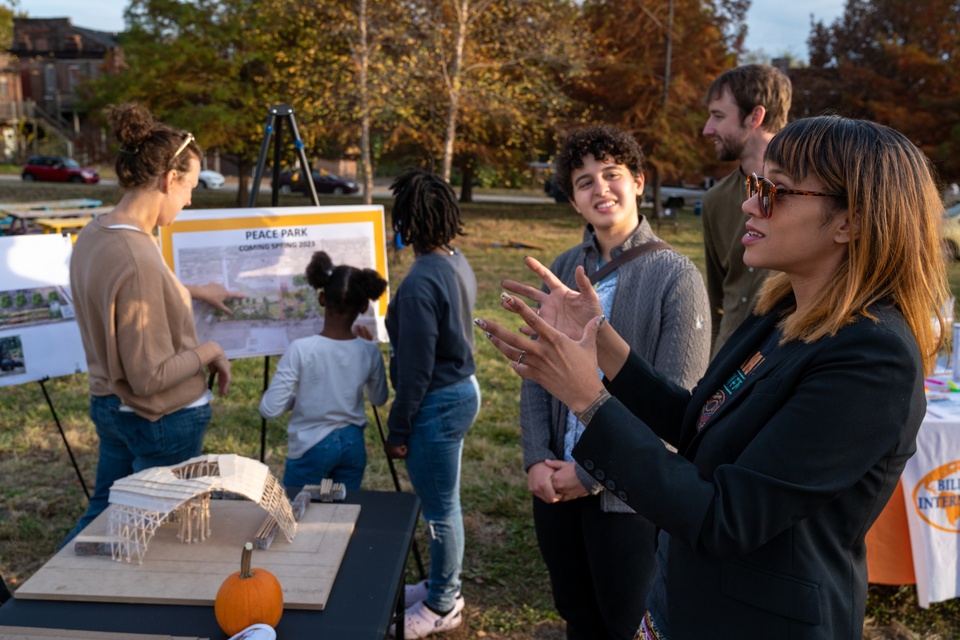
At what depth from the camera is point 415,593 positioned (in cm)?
328

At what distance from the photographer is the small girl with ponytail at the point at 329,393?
2854mm

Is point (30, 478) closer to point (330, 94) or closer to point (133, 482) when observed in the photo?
point (133, 482)

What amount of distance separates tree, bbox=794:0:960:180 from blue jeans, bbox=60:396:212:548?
14.7 metres

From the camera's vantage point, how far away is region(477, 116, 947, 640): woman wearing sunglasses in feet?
3.85

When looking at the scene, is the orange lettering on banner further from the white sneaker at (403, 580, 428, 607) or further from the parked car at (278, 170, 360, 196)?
the parked car at (278, 170, 360, 196)

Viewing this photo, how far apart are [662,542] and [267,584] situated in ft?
2.81

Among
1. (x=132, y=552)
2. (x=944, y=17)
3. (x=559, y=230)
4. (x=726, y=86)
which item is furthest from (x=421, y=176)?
(x=944, y=17)

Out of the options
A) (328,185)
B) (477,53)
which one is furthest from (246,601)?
(328,185)

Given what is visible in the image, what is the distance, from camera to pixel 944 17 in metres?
17.5

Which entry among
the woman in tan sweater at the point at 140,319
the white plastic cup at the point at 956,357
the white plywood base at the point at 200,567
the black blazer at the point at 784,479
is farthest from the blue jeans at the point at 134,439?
the white plastic cup at the point at 956,357

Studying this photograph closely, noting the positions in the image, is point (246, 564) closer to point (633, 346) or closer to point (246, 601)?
point (246, 601)

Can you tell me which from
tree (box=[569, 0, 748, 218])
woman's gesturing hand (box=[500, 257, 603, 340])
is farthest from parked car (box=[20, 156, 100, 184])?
woman's gesturing hand (box=[500, 257, 603, 340])

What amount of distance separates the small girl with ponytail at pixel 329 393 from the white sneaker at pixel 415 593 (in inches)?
24.4

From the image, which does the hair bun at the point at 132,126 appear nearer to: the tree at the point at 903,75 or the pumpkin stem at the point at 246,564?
the pumpkin stem at the point at 246,564
